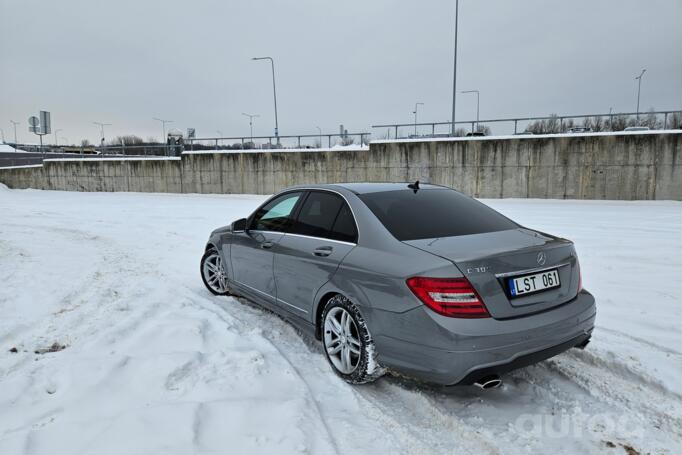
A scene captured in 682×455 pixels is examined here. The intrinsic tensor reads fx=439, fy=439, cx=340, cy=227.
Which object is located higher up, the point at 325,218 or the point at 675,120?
the point at 675,120

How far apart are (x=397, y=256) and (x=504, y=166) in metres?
17.1

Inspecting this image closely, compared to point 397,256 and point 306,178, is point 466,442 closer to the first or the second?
point 397,256

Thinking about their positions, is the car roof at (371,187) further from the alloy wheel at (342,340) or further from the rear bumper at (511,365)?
the rear bumper at (511,365)

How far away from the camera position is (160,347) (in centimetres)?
380

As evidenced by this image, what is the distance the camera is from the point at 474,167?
19016 mm

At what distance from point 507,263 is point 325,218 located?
5.22 feet

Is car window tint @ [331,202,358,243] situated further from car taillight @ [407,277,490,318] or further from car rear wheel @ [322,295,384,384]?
car taillight @ [407,277,490,318]

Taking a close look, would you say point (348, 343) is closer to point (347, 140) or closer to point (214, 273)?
point (214, 273)

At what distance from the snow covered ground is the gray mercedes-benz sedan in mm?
315

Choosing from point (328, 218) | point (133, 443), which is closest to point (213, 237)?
point (328, 218)

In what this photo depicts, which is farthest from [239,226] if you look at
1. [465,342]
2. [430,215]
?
[465,342]

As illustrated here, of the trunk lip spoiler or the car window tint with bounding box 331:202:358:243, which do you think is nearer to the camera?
the trunk lip spoiler

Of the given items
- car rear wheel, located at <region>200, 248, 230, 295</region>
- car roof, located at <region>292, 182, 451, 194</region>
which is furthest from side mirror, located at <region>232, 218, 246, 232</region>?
car roof, located at <region>292, 182, 451, 194</region>

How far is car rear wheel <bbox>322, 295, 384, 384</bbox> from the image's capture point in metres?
3.07
